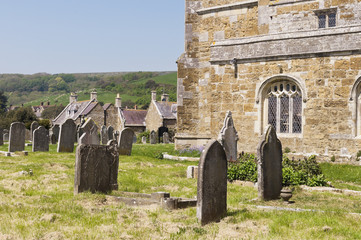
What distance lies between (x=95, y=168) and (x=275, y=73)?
10034 mm

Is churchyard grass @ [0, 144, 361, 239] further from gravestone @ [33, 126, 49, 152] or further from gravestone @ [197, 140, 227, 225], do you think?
gravestone @ [33, 126, 49, 152]

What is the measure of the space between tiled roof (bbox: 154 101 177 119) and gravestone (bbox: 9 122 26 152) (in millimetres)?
34603

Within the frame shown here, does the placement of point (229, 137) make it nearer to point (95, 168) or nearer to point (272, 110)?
point (272, 110)

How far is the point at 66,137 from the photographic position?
20.0 meters

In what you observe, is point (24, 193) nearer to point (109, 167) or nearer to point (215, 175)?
point (109, 167)

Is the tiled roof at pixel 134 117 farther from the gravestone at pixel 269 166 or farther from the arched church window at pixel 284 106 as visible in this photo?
the gravestone at pixel 269 166

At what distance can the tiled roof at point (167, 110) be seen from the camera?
5518 centimetres

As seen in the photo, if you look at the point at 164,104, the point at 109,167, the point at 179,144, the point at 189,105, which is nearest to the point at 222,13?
the point at 189,105

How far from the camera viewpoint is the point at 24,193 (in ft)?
29.7

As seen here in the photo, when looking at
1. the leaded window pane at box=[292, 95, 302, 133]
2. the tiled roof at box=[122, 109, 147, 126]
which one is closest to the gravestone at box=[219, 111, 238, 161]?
the leaded window pane at box=[292, 95, 302, 133]

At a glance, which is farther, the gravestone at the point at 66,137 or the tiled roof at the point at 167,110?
the tiled roof at the point at 167,110


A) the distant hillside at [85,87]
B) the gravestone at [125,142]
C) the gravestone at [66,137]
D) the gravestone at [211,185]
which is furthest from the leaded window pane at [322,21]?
the distant hillside at [85,87]

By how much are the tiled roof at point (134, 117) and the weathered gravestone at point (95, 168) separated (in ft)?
157

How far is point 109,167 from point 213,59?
10.2 metres
